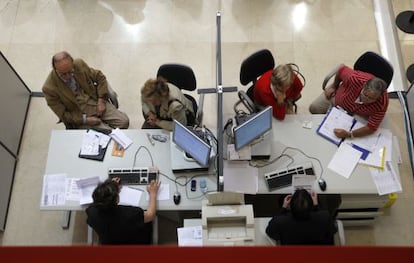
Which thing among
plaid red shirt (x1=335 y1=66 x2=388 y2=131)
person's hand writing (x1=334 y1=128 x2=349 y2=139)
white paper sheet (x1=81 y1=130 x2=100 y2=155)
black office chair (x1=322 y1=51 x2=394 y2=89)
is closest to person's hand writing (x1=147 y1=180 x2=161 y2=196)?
white paper sheet (x1=81 y1=130 x2=100 y2=155)

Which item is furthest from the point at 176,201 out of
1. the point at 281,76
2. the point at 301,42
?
the point at 301,42

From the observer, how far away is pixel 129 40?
4910mm

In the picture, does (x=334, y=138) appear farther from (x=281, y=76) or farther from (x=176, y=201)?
(x=176, y=201)

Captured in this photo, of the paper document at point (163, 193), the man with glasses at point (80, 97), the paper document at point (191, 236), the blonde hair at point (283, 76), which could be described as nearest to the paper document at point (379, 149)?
the blonde hair at point (283, 76)

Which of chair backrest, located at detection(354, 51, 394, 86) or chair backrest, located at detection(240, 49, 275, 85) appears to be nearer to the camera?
chair backrest, located at detection(354, 51, 394, 86)

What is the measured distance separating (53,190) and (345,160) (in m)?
2.42

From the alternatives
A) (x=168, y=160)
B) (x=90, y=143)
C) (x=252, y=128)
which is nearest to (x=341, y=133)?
(x=252, y=128)

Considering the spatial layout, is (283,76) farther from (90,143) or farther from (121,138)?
(90,143)

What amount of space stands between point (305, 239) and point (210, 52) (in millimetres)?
2671

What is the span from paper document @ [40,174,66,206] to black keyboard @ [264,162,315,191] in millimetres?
1667

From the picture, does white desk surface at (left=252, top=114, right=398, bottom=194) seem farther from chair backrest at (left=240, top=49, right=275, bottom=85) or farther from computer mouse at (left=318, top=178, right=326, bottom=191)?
chair backrest at (left=240, top=49, right=275, bottom=85)

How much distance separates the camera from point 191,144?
305 centimetres

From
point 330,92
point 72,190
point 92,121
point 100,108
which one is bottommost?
point 72,190

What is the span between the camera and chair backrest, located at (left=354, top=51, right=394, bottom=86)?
11.7ft
